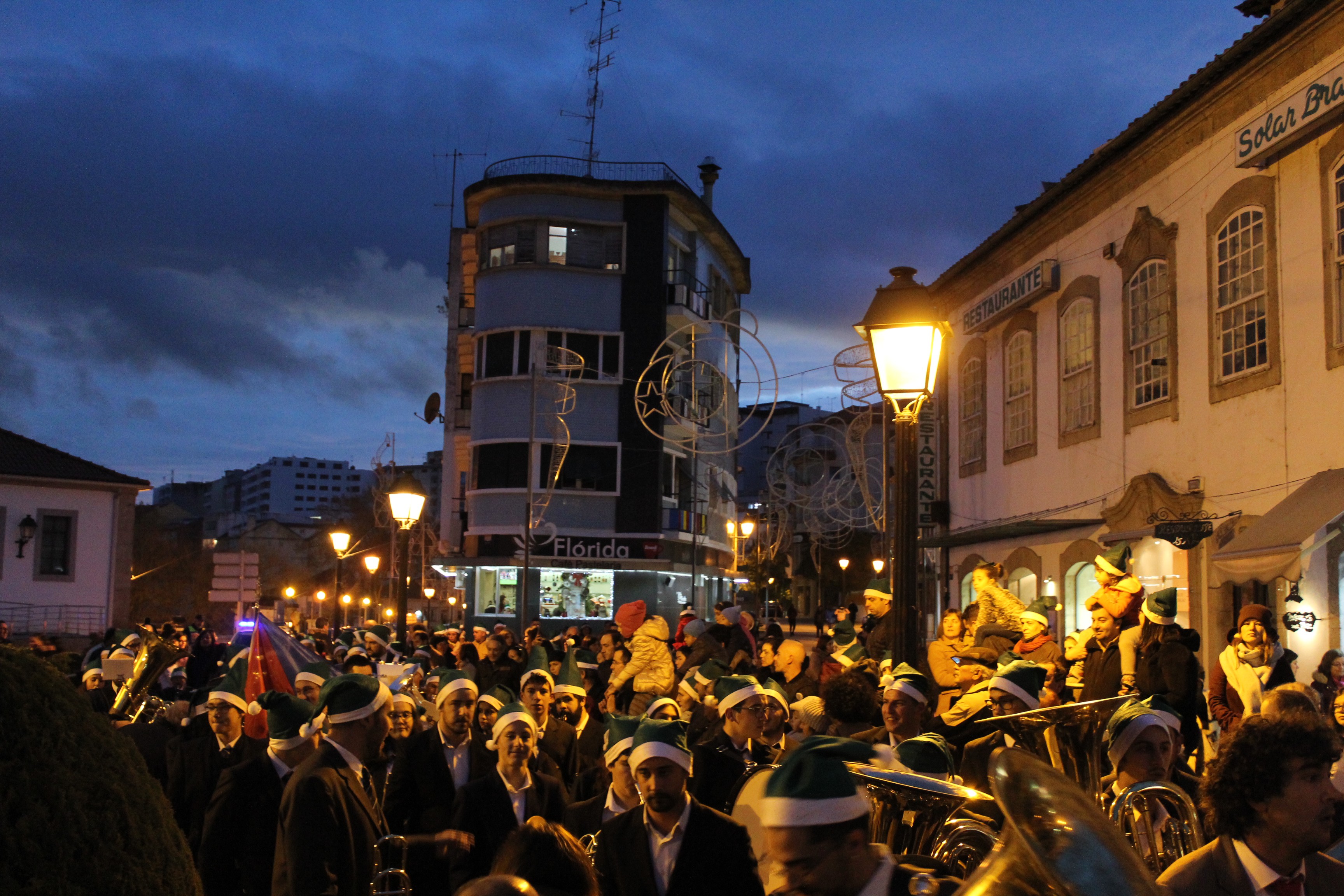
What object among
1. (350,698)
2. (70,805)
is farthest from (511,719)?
(70,805)

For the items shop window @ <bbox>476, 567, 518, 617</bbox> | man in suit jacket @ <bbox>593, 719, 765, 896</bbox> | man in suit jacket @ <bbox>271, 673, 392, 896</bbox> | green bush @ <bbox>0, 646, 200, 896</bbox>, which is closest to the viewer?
green bush @ <bbox>0, 646, 200, 896</bbox>

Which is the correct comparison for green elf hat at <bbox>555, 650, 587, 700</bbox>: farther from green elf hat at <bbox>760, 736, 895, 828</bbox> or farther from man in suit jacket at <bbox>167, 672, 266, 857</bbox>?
green elf hat at <bbox>760, 736, 895, 828</bbox>

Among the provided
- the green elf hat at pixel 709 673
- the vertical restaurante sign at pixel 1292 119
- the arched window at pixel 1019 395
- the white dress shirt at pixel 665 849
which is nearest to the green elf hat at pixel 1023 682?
the white dress shirt at pixel 665 849

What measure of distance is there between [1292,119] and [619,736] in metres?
13.6

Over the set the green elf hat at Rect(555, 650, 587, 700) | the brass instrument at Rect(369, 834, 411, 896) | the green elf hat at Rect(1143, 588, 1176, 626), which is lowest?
the brass instrument at Rect(369, 834, 411, 896)

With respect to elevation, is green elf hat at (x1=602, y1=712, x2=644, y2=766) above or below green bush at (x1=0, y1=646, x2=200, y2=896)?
below

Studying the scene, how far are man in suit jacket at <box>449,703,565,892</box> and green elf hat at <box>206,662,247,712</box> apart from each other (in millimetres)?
2323

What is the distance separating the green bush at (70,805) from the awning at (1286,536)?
1354cm

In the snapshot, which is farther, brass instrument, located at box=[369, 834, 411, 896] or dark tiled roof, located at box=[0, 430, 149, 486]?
dark tiled roof, located at box=[0, 430, 149, 486]

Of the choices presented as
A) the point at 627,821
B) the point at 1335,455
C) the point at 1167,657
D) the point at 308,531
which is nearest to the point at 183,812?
the point at 627,821

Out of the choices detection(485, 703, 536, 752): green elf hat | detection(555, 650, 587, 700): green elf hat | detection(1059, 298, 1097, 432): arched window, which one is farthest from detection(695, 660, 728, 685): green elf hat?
detection(1059, 298, 1097, 432): arched window

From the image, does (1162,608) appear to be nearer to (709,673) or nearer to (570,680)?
(709,673)

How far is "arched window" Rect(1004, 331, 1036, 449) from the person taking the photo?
2430 cm

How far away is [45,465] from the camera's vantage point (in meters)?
40.2
